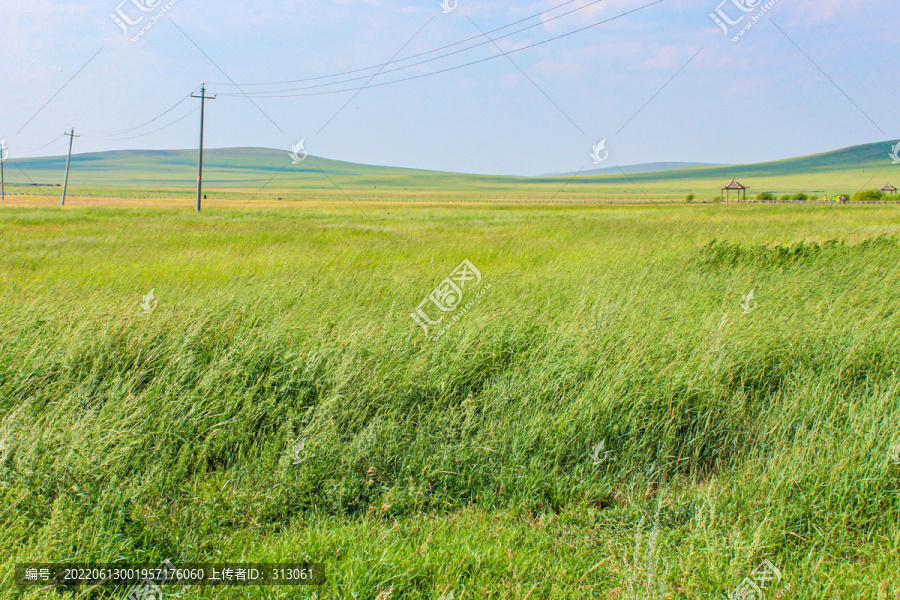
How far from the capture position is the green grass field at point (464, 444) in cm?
308

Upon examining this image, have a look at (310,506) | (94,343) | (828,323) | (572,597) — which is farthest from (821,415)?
(94,343)

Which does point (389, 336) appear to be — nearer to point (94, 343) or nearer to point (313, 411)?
point (313, 411)

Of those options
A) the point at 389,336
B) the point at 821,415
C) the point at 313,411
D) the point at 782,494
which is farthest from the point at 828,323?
the point at 313,411

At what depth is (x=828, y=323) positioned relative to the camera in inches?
244

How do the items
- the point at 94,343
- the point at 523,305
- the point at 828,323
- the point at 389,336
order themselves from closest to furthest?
the point at 94,343
the point at 389,336
the point at 828,323
the point at 523,305

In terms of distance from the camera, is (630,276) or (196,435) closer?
(196,435)

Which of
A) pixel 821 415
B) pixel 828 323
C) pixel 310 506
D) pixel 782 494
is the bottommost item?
pixel 310 506

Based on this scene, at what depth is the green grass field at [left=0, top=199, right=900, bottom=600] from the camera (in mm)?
3078

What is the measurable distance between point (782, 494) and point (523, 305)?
3986 millimetres

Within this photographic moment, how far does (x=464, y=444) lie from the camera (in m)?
4.05

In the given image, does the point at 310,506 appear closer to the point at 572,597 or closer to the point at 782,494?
the point at 572,597

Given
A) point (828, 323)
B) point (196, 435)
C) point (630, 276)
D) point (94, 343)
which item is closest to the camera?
point (196, 435)

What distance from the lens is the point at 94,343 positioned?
16.6ft

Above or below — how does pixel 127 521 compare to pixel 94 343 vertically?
below
